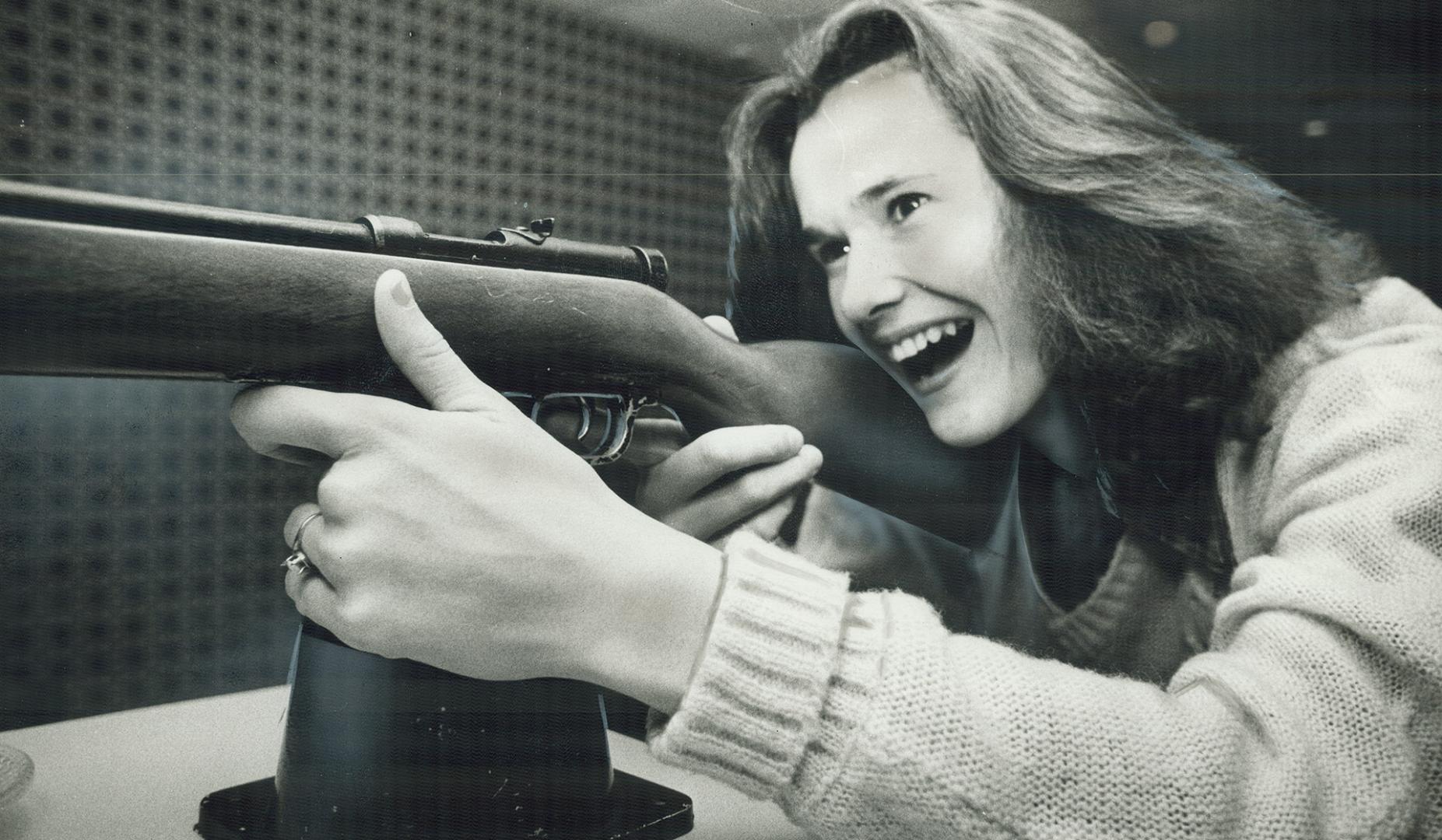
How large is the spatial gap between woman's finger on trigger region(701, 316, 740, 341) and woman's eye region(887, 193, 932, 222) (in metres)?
0.17

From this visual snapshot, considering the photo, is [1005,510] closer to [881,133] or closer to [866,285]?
[866,285]

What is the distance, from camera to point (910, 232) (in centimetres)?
81

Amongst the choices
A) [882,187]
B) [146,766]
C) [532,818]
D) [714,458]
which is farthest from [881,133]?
[146,766]

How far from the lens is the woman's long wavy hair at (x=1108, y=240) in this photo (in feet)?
2.69

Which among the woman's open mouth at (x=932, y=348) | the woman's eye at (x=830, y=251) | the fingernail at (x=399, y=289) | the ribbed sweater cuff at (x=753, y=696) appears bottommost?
the ribbed sweater cuff at (x=753, y=696)

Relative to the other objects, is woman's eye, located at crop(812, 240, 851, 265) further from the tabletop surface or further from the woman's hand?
the tabletop surface

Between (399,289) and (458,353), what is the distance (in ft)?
0.22

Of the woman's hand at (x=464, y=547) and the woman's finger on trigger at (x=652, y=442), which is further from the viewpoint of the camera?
the woman's finger on trigger at (x=652, y=442)

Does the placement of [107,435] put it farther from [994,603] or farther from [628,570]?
[994,603]

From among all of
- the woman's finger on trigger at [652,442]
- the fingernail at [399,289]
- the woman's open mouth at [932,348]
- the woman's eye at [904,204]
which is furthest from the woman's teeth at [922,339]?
the fingernail at [399,289]

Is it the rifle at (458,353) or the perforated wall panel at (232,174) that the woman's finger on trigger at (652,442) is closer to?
the rifle at (458,353)

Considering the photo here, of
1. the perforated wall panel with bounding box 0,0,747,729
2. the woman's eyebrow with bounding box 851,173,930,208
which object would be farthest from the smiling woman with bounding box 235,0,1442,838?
the perforated wall panel with bounding box 0,0,747,729

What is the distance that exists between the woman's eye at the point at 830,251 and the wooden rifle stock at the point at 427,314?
0.26 ft

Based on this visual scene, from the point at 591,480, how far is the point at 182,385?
34 centimetres
